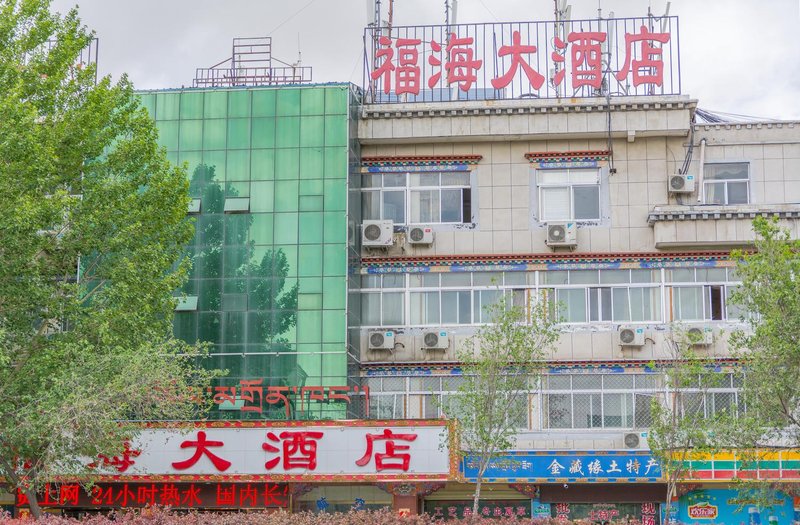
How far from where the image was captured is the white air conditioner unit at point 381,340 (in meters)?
26.5

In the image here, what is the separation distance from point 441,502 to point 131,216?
9818 mm

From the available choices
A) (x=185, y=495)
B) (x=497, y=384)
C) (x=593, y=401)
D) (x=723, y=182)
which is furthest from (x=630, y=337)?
(x=185, y=495)

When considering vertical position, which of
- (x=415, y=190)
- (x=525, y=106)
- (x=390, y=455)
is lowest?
(x=390, y=455)

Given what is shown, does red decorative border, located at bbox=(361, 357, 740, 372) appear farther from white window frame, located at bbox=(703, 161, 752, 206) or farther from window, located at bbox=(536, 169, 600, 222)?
white window frame, located at bbox=(703, 161, 752, 206)

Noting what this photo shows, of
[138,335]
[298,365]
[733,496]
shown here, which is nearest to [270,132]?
[298,365]

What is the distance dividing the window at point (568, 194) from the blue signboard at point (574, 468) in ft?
17.4

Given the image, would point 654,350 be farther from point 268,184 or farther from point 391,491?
point 268,184

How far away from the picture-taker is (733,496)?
26.0m

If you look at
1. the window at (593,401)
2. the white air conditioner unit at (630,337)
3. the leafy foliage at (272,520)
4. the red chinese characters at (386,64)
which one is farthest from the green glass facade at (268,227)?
the leafy foliage at (272,520)

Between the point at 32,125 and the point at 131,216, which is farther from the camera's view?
the point at 131,216

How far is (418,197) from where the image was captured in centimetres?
2755

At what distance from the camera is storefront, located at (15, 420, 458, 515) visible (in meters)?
24.0

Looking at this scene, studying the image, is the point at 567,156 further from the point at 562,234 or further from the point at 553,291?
the point at 553,291

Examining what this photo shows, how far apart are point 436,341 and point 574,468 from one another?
399 cm
